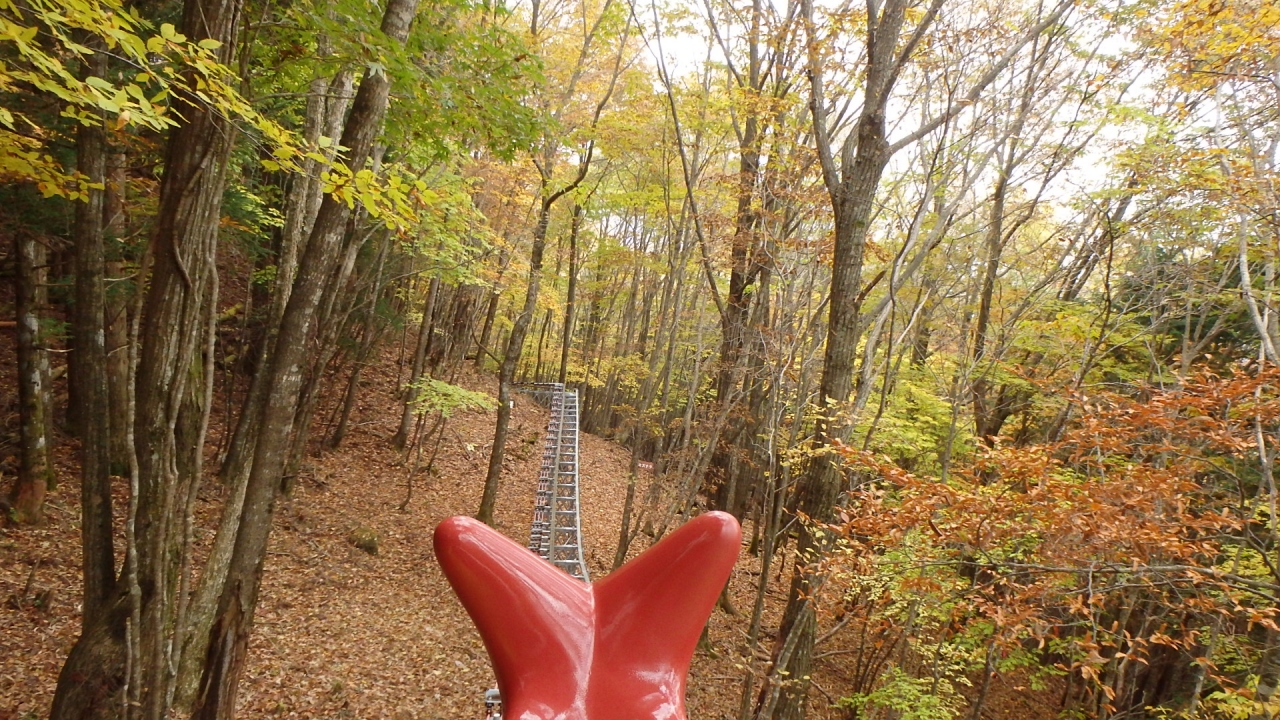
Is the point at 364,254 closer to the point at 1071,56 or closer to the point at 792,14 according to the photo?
the point at 792,14

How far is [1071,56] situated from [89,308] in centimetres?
1057

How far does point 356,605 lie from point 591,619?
794cm

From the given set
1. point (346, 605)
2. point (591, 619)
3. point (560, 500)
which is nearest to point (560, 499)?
point (560, 500)

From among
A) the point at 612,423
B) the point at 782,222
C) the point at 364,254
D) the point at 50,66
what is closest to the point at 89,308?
the point at 50,66

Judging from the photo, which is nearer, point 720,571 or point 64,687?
point 720,571

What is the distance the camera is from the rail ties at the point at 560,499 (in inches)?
387

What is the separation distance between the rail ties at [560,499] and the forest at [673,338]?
87 centimetres

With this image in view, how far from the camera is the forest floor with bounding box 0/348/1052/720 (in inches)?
209

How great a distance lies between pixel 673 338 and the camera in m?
12.5

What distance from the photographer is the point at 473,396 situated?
934cm

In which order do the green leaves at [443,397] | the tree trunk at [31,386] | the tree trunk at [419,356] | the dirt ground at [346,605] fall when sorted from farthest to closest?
1. the tree trunk at [419,356]
2. the green leaves at [443,397]
3. the tree trunk at [31,386]
4. the dirt ground at [346,605]

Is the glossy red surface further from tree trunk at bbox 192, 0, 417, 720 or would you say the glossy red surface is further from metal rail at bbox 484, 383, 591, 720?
metal rail at bbox 484, 383, 591, 720

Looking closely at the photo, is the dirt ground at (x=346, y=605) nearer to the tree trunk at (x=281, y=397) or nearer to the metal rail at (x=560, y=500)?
the metal rail at (x=560, y=500)

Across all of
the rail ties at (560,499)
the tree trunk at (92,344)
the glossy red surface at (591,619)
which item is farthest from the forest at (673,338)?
the glossy red surface at (591,619)
